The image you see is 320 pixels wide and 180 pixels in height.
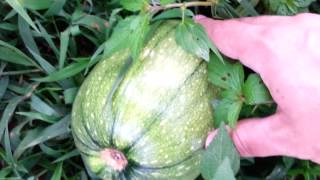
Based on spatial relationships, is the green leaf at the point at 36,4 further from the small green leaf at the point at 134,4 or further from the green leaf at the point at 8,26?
the small green leaf at the point at 134,4

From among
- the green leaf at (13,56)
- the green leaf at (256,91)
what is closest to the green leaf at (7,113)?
the green leaf at (13,56)

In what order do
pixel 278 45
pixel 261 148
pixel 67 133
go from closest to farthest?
pixel 278 45, pixel 261 148, pixel 67 133

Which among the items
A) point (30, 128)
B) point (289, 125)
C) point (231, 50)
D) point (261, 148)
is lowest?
point (30, 128)

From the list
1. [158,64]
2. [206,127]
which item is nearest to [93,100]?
[158,64]

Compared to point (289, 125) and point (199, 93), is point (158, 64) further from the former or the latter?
point (289, 125)

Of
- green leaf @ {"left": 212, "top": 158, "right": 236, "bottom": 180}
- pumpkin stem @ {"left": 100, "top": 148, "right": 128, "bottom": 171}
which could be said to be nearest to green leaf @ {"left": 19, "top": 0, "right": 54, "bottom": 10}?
pumpkin stem @ {"left": 100, "top": 148, "right": 128, "bottom": 171}

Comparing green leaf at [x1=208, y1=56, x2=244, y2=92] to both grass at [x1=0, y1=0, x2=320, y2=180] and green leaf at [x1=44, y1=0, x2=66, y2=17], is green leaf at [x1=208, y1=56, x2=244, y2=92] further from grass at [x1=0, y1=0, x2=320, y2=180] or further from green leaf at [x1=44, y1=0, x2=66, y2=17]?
green leaf at [x1=44, y1=0, x2=66, y2=17]
